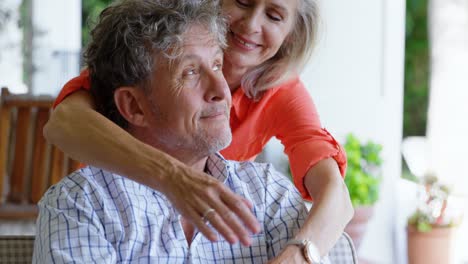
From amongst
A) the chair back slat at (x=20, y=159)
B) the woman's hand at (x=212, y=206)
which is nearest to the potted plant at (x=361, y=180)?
the chair back slat at (x=20, y=159)

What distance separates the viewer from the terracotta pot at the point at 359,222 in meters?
4.27

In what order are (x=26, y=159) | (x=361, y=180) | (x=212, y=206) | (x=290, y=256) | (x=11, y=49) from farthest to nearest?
1. (x=11, y=49)
2. (x=361, y=180)
3. (x=26, y=159)
4. (x=290, y=256)
5. (x=212, y=206)

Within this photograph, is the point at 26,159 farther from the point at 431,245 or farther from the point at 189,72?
the point at 431,245

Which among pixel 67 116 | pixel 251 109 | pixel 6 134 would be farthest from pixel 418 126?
pixel 67 116

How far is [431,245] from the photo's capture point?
4.56 meters

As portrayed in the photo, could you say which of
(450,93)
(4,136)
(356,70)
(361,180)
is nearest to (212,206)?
(4,136)

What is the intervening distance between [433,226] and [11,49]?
11.8 ft

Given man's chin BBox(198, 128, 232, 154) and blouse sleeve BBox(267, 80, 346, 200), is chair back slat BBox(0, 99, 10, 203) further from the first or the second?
man's chin BBox(198, 128, 232, 154)

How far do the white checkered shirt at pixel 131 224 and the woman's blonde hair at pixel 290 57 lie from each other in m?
0.35

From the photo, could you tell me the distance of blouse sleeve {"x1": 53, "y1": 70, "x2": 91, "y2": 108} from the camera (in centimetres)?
188

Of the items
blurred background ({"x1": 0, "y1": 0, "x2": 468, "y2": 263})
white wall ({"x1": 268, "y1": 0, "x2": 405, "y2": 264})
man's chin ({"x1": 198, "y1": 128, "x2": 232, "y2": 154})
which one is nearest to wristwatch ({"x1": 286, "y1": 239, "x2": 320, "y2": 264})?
man's chin ({"x1": 198, "y1": 128, "x2": 232, "y2": 154})

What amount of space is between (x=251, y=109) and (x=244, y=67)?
14 cm

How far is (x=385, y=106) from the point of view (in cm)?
466

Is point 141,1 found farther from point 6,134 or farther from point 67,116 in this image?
point 6,134
